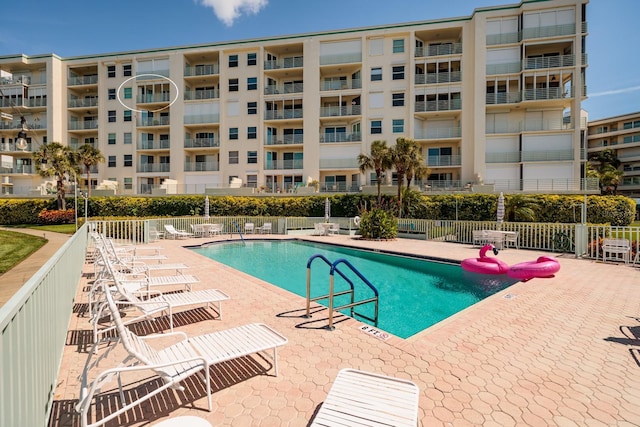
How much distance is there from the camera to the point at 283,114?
35844 millimetres

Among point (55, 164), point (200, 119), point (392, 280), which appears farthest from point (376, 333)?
point (200, 119)

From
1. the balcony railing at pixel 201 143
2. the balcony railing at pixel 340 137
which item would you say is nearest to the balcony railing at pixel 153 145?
the balcony railing at pixel 201 143

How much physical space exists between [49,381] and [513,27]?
132 ft

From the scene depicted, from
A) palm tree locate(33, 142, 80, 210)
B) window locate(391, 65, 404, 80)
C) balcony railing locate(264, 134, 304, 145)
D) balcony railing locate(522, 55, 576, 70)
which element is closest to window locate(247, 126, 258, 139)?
balcony railing locate(264, 134, 304, 145)

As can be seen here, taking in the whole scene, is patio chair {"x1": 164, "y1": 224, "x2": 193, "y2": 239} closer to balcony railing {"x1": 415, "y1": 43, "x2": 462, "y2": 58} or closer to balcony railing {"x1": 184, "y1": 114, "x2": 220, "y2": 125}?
balcony railing {"x1": 184, "y1": 114, "x2": 220, "y2": 125}

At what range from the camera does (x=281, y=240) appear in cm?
1969

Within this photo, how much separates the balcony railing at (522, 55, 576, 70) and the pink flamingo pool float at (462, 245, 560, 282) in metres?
28.6

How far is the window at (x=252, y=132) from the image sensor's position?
36.5m

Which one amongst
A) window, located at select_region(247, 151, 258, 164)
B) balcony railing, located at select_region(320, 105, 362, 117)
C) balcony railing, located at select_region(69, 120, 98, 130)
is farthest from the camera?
balcony railing, located at select_region(69, 120, 98, 130)

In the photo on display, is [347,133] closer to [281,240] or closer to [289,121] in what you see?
[289,121]

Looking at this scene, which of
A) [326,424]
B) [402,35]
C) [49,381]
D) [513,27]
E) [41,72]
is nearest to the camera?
[326,424]

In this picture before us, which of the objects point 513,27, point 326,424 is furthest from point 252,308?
point 513,27

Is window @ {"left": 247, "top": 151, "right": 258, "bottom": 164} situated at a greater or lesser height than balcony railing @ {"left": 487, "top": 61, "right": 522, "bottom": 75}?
lesser

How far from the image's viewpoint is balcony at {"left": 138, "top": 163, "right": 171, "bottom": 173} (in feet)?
124
